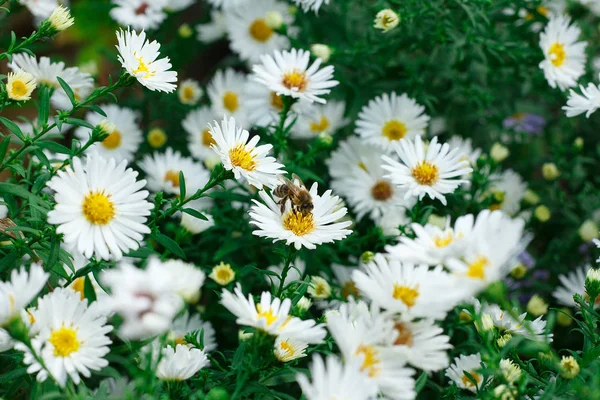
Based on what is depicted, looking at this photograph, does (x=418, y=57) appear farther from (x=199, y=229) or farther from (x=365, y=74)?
(x=199, y=229)

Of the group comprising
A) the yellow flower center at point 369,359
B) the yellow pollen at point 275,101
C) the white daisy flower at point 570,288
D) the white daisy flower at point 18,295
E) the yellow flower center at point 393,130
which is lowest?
the yellow flower center at point 369,359

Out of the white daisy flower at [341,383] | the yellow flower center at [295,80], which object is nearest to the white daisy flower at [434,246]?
the white daisy flower at [341,383]

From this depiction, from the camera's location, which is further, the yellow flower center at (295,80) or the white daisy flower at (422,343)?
the yellow flower center at (295,80)

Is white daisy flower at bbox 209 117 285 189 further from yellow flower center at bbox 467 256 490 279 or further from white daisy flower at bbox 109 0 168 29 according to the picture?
white daisy flower at bbox 109 0 168 29

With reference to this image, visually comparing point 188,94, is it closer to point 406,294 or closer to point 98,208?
point 98,208

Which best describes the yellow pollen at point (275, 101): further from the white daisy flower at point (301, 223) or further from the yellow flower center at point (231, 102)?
the white daisy flower at point (301, 223)

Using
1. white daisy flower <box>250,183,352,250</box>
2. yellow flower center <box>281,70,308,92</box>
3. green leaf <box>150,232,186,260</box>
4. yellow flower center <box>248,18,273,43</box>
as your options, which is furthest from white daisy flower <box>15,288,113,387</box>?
yellow flower center <box>248,18,273,43</box>

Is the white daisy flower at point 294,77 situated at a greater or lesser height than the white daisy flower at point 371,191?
greater

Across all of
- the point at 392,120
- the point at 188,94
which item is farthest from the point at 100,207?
the point at 188,94
